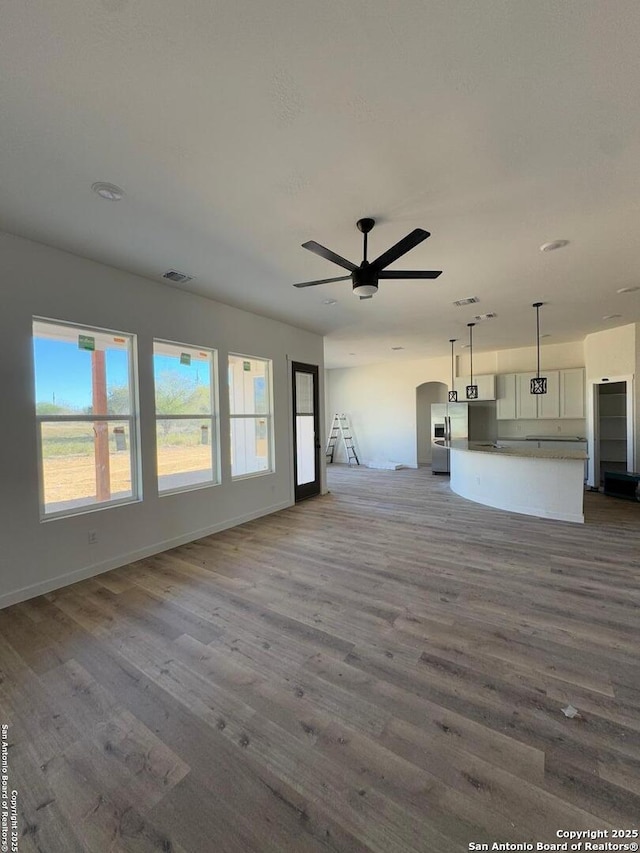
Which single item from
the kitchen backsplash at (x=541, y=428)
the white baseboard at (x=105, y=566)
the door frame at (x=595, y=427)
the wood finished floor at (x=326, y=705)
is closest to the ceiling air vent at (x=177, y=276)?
the white baseboard at (x=105, y=566)

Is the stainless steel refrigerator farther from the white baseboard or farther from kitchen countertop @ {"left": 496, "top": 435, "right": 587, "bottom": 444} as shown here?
the white baseboard

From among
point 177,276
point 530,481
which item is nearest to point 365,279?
point 177,276

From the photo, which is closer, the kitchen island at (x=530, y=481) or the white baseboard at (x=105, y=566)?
the white baseboard at (x=105, y=566)

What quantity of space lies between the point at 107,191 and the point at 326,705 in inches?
132

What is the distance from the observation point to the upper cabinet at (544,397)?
740 cm

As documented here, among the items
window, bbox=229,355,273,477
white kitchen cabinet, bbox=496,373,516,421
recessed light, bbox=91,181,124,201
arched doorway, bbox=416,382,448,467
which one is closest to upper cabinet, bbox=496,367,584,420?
white kitchen cabinet, bbox=496,373,516,421

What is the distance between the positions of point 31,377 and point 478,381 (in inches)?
325

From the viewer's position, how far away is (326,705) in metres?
1.81

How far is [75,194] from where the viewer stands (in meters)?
2.35

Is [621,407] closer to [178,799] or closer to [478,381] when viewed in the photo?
[478,381]

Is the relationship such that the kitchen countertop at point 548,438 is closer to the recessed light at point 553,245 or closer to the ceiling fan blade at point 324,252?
the recessed light at point 553,245

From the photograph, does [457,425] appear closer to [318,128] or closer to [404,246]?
[404,246]

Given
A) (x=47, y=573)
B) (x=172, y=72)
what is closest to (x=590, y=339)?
(x=172, y=72)

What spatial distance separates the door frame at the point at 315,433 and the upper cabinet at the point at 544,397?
451 cm
